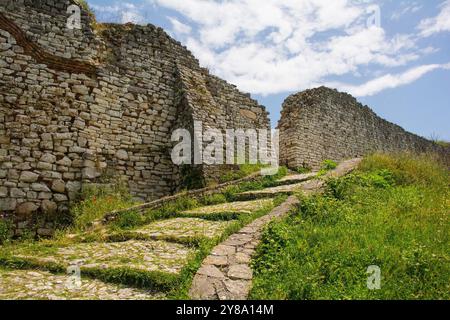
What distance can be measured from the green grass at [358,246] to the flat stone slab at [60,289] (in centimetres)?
141

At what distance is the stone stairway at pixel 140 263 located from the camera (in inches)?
156

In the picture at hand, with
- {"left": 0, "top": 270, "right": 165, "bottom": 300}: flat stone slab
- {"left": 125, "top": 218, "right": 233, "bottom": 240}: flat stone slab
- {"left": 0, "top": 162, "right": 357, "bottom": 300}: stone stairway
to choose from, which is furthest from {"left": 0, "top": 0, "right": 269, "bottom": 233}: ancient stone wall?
{"left": 0, "top": 270, "right": 165, "bottom": 300}: flat stone slab

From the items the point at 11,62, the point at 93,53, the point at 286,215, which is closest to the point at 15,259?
the point at 286,215

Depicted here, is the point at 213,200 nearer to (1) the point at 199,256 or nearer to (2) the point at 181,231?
(2) the point at 181,231

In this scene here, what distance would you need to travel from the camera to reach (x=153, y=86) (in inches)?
418

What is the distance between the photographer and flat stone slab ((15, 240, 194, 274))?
4.63 metres

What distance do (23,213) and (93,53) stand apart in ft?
14.3

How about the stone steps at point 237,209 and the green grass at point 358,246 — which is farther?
the stone steps at point 237,209

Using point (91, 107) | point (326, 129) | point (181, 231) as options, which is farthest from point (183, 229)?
point (326, 129)

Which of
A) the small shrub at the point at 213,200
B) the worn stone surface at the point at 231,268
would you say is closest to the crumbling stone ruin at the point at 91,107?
the small shrub at the point at 213,200

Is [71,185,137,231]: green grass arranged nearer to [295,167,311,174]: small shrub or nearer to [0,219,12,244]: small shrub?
[0,219,12,244]: small shrub

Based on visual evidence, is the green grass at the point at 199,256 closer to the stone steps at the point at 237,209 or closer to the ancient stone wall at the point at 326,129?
the stone steps at the point at 237,209

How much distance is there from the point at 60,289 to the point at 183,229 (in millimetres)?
2446

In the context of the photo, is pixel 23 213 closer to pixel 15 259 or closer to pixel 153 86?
pixel 15 259
